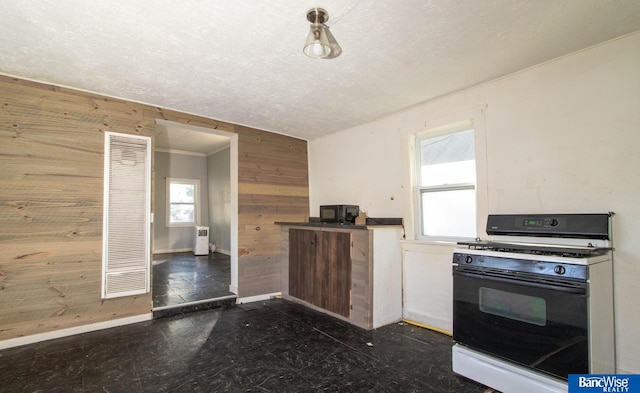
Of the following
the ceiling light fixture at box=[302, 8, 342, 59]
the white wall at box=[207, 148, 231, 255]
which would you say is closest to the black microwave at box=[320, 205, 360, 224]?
the ceiling light fixture at box=[302, 8, 342, 59]

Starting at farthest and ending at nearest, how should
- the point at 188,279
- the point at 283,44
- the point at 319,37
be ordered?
the point at 188,279
the point at 283,44
the point at 319,37

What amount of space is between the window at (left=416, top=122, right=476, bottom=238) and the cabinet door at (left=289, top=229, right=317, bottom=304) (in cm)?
136

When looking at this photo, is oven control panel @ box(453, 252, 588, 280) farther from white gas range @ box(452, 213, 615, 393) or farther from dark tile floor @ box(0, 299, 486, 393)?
dark tile floor @ box(0, 299, 486, 393)

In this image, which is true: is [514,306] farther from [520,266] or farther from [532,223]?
[532,223]

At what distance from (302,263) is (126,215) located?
2085 millimetres

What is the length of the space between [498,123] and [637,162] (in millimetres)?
967

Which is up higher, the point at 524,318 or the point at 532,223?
the point at 532,223

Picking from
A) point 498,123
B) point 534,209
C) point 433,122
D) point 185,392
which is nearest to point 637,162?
point 534,209

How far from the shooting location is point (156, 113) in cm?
346

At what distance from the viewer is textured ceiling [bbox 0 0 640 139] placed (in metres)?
1.78

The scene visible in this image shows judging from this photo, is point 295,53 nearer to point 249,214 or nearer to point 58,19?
point 58,19

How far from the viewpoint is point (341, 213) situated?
12.4 feet

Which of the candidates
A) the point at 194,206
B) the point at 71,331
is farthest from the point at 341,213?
the point at 194,206

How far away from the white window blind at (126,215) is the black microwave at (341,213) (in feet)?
6.87
